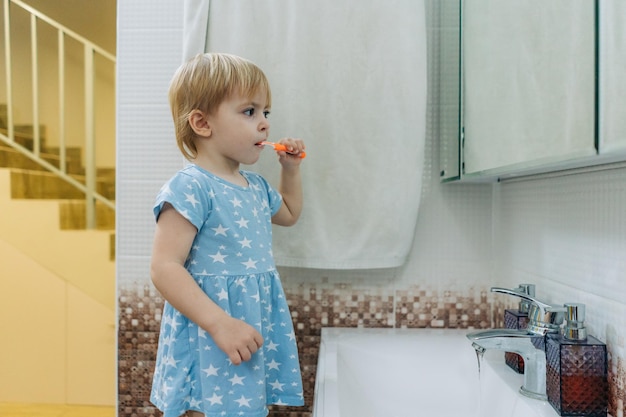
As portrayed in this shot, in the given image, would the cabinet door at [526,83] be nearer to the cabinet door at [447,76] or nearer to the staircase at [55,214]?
the cabinet door at [447,76]

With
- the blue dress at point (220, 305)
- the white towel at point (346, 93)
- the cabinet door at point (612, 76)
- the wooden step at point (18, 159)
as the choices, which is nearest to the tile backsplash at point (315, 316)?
the white towel at point (346, 93)

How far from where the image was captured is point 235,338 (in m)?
0.93

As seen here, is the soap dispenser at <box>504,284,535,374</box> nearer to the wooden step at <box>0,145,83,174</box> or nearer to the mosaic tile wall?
the mosaic tile wall

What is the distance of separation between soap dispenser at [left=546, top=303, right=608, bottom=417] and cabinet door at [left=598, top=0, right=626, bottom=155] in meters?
0.29

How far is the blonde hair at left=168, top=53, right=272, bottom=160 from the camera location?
1.02m

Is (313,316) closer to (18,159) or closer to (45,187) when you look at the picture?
(45,187)

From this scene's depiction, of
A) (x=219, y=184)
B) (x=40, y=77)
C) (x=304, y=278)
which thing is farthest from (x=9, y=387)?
(x=219, y=184)

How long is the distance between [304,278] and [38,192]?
85.0 inches

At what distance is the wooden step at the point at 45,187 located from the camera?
2.88m

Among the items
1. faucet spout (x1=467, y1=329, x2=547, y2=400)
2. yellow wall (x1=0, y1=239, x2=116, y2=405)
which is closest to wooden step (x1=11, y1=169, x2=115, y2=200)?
yellow wall (x1=0, y1=239, x2=116, y2=405)

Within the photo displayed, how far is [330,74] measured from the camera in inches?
48.9

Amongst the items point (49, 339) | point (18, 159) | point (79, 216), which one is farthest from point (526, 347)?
point (18, 159)

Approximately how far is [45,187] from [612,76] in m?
2.94

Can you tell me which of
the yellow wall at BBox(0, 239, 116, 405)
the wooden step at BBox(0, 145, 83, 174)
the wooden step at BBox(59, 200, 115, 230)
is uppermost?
the wooden step at BBox(0, 145, 83, 174)
